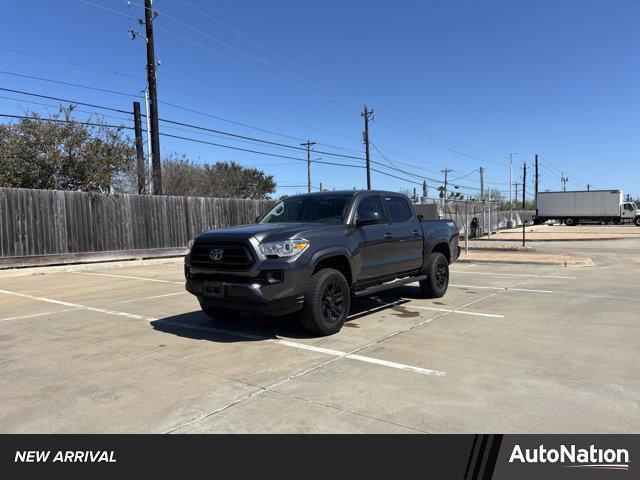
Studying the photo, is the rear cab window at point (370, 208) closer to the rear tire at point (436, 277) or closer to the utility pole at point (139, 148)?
the rear tire at point (436, 277)

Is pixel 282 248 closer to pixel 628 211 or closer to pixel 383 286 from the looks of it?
pixel 383 286

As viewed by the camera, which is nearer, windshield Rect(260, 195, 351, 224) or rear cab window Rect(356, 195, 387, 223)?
windshield Rect(260, 195, 351, 224)

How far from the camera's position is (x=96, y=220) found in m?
16.1

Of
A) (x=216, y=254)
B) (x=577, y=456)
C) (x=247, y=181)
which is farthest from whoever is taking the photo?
(x=247, y=181)

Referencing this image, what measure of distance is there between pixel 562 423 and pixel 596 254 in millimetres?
18481

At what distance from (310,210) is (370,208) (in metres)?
0.96

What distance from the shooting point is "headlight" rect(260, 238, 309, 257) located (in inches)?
226

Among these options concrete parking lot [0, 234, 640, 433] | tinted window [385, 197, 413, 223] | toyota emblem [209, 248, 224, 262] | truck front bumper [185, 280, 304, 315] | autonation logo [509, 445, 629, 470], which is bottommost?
autonation logo [509, 445, 629, 470]

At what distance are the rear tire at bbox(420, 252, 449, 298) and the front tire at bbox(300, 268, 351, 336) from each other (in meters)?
2.74

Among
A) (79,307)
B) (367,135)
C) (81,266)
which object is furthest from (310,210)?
(367,135)

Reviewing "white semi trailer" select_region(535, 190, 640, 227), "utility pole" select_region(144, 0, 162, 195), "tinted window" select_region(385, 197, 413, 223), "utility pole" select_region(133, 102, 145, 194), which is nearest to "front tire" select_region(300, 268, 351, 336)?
"tinted window" select_region(385, 197, 413, 223)

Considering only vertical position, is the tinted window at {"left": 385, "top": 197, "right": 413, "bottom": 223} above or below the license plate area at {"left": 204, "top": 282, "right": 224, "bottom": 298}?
above

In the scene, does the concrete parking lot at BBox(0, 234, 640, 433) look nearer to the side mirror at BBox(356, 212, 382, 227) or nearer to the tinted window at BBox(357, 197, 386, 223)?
the side mirror at BBox(356, 212, 382, 227)

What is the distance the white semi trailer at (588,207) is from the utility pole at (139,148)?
4889 centimetres
